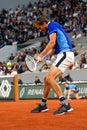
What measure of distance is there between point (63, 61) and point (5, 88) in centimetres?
1339

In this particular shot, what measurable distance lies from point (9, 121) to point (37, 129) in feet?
4.69

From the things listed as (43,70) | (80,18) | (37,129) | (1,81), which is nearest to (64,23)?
(80,18)

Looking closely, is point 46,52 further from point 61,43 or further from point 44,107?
point 44,107

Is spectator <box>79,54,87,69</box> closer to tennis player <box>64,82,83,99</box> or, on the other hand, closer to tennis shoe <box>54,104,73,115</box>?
tennis player <box>64,82,83,99</box>

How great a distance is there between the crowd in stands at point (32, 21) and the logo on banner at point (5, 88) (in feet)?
10.6

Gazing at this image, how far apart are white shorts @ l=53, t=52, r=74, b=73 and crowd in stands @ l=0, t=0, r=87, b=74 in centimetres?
1632

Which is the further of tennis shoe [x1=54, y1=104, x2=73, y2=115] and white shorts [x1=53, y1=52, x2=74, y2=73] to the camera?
white shorts [x1=53, y1=52, x2=74, y2=73]

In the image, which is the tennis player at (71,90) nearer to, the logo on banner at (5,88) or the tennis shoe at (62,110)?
the logo on banner at (5,88)

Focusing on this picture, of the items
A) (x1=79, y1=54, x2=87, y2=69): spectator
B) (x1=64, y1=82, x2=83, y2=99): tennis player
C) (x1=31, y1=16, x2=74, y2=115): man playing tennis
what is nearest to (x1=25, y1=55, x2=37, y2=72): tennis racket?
(x1=31, y1=16, x2=74, y2=115): man playing tennis

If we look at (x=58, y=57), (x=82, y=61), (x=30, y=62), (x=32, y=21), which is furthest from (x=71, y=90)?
(x=32, y=21)

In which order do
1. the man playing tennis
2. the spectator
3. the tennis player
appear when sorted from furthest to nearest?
1. the spectator
2. the tennis player
3. the man playing tennis

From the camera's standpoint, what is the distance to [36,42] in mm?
32188

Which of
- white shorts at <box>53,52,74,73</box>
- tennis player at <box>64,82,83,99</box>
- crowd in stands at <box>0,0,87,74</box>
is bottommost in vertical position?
tennis player at <box>64,82,83,99</box>

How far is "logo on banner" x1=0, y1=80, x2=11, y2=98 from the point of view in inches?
890
